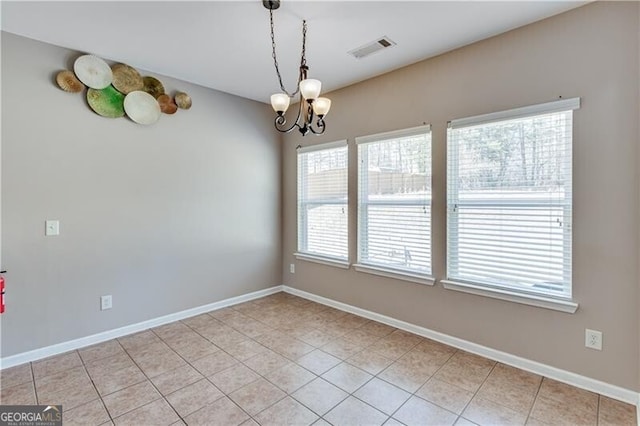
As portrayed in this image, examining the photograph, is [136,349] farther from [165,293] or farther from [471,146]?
[471,146]

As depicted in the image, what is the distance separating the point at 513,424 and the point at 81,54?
4348 millimetres

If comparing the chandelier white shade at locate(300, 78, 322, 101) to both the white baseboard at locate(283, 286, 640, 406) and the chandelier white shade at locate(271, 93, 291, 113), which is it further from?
the white baseboard at locate(283, 286, 640, 406)

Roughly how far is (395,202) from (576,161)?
1509 mm

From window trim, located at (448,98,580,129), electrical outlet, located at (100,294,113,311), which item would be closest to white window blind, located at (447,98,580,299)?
window trim, located at (448,98,580,129)

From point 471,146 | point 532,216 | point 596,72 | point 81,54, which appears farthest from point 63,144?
point 596,72

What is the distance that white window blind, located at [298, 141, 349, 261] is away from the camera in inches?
150

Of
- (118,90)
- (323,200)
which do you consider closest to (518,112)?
(323,200)

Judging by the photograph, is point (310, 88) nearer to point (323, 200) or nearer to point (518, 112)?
point (518, 112)

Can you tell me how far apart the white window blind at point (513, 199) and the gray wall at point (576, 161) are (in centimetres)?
8

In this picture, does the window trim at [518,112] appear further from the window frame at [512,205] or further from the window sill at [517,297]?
the window sill at [517,297]

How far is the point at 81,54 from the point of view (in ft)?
9.20

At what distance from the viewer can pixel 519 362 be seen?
2459 millimetres

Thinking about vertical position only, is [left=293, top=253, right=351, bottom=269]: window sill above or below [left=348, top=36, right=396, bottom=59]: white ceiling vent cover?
below

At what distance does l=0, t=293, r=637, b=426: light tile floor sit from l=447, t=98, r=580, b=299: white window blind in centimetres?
73
